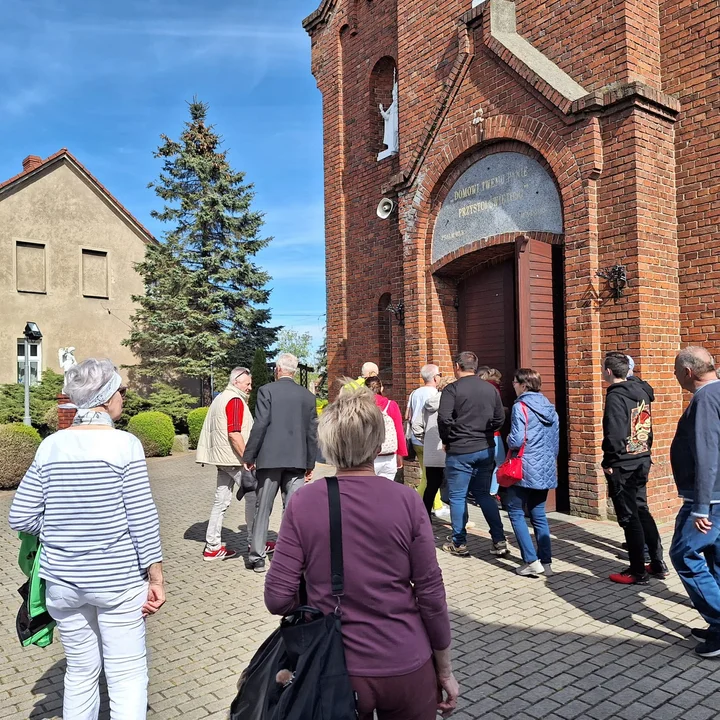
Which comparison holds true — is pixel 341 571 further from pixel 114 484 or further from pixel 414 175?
pixel 414 175

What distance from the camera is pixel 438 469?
23.7 feet

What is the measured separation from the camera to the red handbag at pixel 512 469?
561 cm

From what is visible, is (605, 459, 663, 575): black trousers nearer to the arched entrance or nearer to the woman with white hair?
the arched entrance

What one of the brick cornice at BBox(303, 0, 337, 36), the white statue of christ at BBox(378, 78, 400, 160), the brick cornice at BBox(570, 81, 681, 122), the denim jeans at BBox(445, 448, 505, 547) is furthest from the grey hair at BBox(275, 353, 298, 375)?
the brick cornice at BBox(303, 0, 337, 36)

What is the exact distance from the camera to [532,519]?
18.9 feet

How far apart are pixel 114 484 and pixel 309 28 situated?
13277 millimetres

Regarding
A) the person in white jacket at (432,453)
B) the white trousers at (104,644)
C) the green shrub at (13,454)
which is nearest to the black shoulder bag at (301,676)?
the white trousers at (104,644)

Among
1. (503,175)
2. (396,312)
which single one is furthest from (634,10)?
(396,312)

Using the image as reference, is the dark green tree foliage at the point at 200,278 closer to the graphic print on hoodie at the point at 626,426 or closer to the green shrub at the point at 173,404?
the green shrub at the point at 173,404

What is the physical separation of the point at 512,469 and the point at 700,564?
72.4 inches

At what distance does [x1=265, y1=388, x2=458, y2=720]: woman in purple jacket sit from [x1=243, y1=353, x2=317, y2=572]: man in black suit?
3.75 m

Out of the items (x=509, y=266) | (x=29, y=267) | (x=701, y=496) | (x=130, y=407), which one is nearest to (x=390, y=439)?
(x=701, y=496)

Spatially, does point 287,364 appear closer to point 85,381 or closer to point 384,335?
point 85,381

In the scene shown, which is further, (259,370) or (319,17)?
(259,370)
